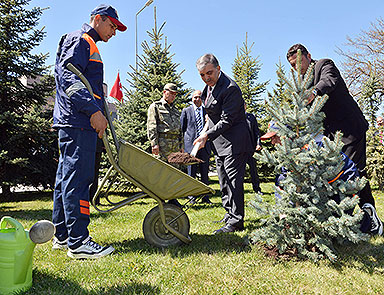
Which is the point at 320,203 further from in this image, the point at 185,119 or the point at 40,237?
the point at 185,119

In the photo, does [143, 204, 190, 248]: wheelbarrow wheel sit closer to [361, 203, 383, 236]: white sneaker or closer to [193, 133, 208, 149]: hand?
[193, 133, 208, 149]: hand

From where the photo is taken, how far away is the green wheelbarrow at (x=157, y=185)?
2494 mm

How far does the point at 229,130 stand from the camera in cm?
347

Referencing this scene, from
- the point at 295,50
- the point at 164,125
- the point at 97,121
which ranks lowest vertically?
the point at 97,121

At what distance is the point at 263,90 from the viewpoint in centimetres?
1438

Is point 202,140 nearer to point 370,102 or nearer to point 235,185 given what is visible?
point 235,185

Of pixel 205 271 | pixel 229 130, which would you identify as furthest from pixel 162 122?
pixel 205 271

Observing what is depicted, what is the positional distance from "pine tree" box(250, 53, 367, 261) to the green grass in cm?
18

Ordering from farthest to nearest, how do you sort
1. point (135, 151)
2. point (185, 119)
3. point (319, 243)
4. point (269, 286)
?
point (185, 119)
point (135, 151)
point (319, 243)
point (269, 286)

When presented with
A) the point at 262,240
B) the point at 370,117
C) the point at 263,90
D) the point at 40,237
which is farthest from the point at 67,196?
the point at 263,90

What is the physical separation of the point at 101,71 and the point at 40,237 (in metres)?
1.72

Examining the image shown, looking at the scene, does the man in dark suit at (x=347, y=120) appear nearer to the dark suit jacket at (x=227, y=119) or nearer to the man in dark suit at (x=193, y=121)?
the dark suit jacket at (x=227, y=119)

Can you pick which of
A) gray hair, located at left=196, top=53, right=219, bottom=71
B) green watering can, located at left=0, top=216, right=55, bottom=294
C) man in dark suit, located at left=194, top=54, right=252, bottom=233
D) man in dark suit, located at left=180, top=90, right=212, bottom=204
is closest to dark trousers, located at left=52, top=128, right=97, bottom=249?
green watering can, located at left=0, top=216, right=55, bottom=294

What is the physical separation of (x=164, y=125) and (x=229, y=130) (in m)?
1.60
